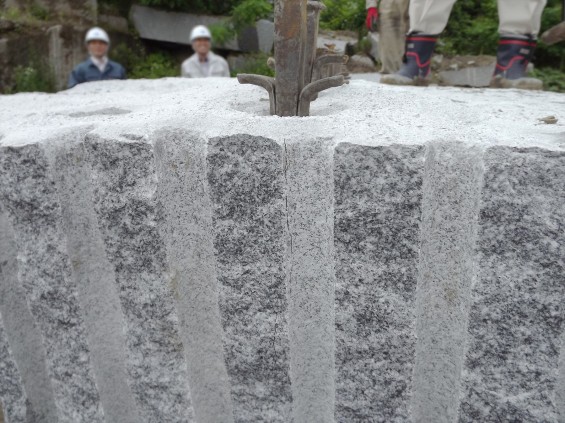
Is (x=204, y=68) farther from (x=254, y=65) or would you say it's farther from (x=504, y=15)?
(x=504, y=15)

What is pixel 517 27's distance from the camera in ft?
6.75

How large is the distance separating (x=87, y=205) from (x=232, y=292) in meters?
0.38

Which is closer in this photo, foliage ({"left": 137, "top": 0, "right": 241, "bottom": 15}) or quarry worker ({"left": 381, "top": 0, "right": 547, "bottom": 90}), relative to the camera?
quarry worker ({"left": 381, "top": 0, "right": 547, "bottom": 90})

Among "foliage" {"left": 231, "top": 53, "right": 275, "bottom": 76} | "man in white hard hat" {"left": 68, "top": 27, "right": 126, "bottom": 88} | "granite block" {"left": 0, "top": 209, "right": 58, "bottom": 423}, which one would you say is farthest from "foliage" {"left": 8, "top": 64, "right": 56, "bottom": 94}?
"granite block" {"left": 0, "top": 209, "right": 58, "bottom": 423}

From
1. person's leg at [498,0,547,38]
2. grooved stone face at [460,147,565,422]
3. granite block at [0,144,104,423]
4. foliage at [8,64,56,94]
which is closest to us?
grooved stone face at [460,147,565,422]

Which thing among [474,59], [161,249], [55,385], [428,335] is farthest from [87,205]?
[474,59]

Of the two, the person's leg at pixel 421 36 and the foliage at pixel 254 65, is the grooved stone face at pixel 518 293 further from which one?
the foliage at pixel 254 65

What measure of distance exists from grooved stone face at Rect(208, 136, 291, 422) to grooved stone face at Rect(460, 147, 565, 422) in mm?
385

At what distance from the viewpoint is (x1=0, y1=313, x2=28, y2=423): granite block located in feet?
4.29

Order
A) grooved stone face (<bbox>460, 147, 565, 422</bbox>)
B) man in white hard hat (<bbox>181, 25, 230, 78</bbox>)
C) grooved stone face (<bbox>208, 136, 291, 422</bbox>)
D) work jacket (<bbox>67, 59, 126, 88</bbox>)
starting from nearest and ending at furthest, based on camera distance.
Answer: grooved stone face (<bbox>460, 147, 565, 422</bbox>)
grooved stone face (<bbox>208, 136, 291, 422</bbox>)
work jacket (<bbox>67, 59, 126, 88</bbox>)
man in white hard hat (<bbox>181, 25, 230, 78</bbox>)

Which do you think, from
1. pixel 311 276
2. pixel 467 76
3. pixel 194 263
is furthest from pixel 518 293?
pixel 467 76

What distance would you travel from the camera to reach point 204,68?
3.32 metres

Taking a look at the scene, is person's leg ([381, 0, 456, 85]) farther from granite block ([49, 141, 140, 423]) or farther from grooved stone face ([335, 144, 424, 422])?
granite block ([49, 141, 140, 423])

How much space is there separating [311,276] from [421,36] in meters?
1.48
